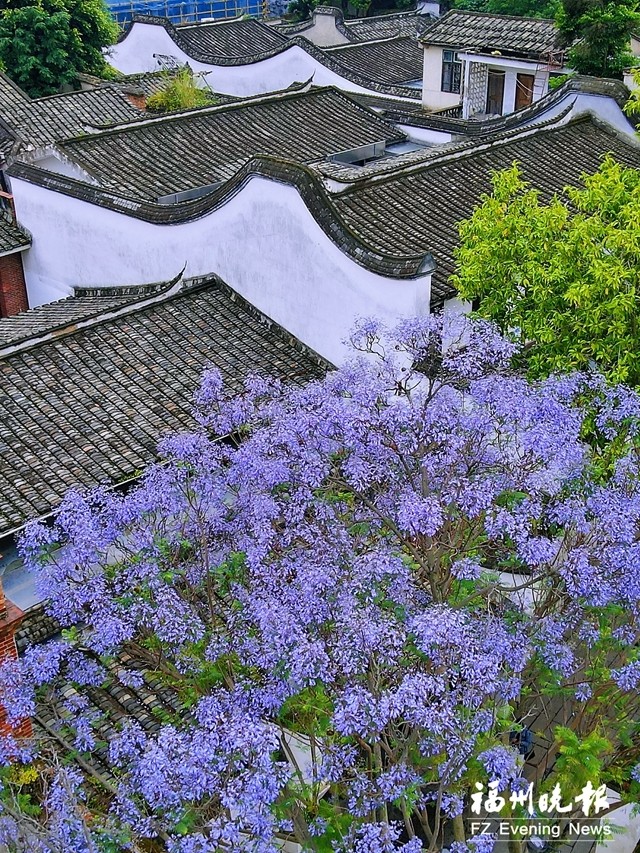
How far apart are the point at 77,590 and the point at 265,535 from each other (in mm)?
1663

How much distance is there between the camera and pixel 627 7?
2234 centimetres

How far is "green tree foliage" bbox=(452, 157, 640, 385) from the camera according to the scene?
9875mm

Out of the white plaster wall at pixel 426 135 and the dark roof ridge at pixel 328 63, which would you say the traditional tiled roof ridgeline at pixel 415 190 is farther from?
the dark roof ridge at pixel 328 63

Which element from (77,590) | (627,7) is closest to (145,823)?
(77,590)

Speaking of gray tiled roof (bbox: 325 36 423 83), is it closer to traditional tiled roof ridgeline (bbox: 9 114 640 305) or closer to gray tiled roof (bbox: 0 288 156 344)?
traditional tiled roof ridgeline (bbox: 9 114 640 305)

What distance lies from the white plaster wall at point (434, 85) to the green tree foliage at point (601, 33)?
16.7ft

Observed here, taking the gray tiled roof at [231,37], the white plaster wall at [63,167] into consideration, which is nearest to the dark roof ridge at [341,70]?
the gray tiled roof at [231,37]

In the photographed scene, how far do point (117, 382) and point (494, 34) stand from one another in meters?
19.3

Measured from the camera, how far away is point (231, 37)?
1425 inches

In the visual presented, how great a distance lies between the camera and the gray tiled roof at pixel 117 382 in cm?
1062

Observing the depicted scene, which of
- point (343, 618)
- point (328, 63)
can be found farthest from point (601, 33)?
point (343, 618)

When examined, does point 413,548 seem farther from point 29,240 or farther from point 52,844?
point 29,240

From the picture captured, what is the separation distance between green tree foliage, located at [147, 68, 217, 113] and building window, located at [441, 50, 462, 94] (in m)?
7.13

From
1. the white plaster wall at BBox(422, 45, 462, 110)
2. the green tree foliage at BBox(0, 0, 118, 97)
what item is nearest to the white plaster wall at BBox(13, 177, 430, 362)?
the green tree foliage at BBox(0, 0, 118, 97)
